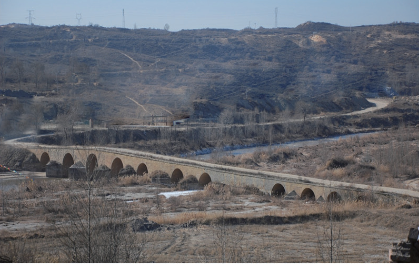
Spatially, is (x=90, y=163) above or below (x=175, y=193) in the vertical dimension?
above

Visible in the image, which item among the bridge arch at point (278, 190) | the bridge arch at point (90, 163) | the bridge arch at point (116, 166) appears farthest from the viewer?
the bridge arch at point (116, 166)

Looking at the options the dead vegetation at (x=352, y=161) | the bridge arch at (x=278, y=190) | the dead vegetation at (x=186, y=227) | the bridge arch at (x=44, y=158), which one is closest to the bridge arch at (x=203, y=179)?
the dead vegetation at (x=186, y=227)

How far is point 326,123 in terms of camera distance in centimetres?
6275

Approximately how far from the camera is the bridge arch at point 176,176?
1254 inches

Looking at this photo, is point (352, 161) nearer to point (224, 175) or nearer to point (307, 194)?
point (224, 175)

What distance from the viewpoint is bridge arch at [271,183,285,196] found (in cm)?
2575

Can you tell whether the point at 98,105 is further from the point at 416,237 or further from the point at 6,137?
the point at 416,237

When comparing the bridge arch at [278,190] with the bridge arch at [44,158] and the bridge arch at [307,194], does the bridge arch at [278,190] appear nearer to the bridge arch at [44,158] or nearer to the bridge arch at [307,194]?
the bridge arch at [307,194]

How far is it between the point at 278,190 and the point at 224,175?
140 inches

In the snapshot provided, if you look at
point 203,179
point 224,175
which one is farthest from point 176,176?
point 224,175

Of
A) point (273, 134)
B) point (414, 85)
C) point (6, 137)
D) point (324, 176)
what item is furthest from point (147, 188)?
point (414, 85)

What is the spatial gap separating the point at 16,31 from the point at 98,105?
6857 cm

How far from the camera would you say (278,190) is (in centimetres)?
2589

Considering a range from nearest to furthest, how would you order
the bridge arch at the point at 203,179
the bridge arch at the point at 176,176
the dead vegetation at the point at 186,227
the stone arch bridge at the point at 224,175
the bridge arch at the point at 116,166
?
1. the dead vegetation at the point at 186,227
2. the stone arch bridge at the point at 224,175
3. the bridge arch at the point at 203,179
4. the bridge arch at the point at 176,176
5. the bridge arch at the point at 116,166
